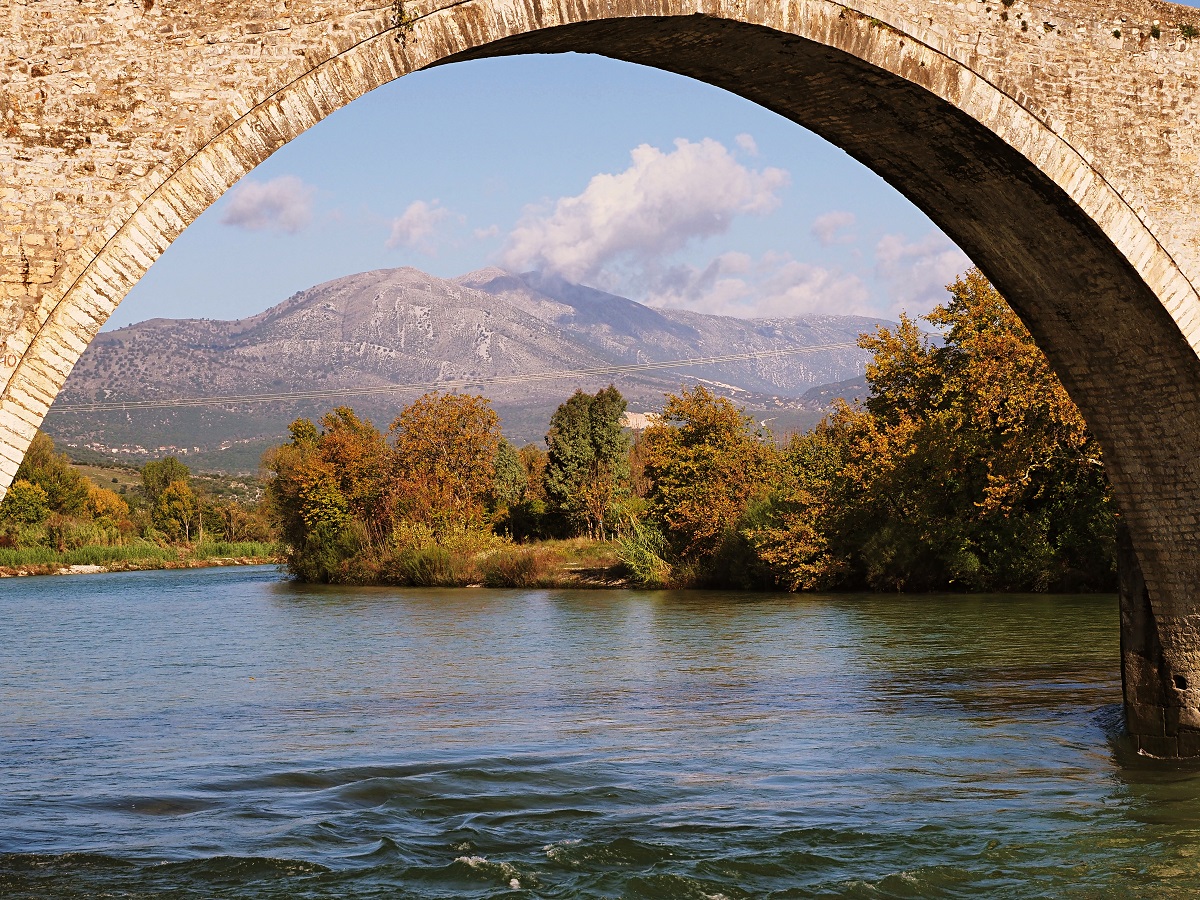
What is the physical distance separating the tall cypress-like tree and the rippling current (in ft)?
73.1

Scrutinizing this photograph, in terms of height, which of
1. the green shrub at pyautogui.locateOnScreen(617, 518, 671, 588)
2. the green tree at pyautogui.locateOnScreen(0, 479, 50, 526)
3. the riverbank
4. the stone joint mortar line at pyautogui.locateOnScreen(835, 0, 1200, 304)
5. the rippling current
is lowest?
the rippling current

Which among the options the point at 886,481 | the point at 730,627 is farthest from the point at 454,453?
the point at 730,627

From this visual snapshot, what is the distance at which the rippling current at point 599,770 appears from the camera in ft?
24.7

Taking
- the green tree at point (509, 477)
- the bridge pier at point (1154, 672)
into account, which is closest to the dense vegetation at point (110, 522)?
the green tree at point (509, 477)

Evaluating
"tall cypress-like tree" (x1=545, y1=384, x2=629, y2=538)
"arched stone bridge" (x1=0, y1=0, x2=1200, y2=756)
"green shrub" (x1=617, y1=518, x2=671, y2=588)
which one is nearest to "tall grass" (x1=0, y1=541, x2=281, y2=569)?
"tall cypress-like tree" (x1=545, y1=384, x2=629, y2=538)

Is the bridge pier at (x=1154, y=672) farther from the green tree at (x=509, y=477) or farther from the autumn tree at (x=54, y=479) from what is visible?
the autumn tree at (x=54, y=479)

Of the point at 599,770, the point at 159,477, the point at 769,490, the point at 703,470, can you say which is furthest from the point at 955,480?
the point at 159,477

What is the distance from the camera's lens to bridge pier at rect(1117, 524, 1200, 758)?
9188mm

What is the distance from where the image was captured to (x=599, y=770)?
33.8 ft

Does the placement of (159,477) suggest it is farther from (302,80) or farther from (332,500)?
(302,80)

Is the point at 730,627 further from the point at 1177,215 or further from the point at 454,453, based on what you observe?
the point at 454,453

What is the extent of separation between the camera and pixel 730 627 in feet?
71.2

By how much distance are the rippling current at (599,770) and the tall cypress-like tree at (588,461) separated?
22268mm

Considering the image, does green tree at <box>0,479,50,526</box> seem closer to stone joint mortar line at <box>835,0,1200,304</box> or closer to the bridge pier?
the bridge pier
